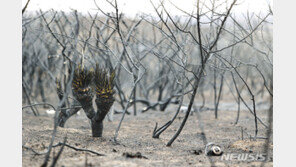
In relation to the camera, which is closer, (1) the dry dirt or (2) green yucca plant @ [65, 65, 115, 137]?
(1) the dry dirt

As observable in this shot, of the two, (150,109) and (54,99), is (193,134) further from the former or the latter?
(54,99)

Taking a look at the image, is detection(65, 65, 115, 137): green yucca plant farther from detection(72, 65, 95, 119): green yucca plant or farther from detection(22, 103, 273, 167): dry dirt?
detection(22, 103, 273, 167): dry dirt

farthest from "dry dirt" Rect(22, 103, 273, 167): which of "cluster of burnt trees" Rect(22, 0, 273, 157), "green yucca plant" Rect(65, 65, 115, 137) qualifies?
"green yucca plant" Rect(65, 65, 115, 137)

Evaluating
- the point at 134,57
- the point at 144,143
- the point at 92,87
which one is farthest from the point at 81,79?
the point at 134,57

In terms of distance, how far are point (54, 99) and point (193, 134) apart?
6003 mm

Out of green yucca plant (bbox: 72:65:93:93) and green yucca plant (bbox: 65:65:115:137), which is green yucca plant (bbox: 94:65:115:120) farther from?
green yucca plant (bbox: 72:65:93:93)

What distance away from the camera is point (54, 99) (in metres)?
11.0

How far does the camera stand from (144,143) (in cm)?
517

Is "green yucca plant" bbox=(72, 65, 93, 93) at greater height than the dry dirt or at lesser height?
greater

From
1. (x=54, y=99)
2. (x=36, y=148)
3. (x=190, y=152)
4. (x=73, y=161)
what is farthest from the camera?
(x=54, y=99)

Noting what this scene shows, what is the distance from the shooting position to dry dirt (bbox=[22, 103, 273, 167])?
3.86 m

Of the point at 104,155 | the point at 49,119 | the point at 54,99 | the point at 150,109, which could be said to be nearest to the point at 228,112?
the point at 150,109

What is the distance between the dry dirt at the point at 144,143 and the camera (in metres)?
3.86

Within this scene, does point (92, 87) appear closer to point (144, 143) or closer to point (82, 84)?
point (82, 84)
